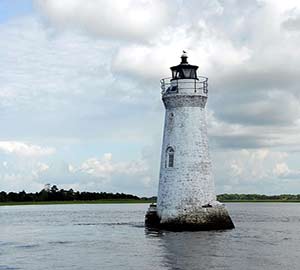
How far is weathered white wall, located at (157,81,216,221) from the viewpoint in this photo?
36688mm

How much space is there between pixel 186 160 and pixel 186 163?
0.60ft

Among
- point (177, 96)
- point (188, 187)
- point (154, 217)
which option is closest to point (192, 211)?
point (188, 187)

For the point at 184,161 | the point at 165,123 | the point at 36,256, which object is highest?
the point at 165,123

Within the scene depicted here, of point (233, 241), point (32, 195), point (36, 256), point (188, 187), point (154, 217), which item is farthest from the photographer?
point (32, 195)

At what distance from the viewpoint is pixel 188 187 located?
1444 inches

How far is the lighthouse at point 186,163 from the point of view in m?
36.7

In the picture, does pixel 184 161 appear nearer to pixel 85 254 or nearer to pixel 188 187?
pixel 188 187

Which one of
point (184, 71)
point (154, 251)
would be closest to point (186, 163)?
point (184, 71)

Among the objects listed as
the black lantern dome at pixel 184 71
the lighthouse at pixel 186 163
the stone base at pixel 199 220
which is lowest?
the stone base at pixel 199 220

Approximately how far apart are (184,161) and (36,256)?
11.5 m

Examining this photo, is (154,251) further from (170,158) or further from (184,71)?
(184,71)

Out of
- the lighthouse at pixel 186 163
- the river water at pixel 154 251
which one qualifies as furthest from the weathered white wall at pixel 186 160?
the river water at pixel 154 251

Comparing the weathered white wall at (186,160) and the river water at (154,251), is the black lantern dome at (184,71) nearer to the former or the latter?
the weathered white wall at (186,160)

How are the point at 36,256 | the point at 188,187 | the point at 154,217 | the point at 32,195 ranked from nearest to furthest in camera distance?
the point at 36,256 → the point at 188,187 → the point at 154,217 → the point at 32,195
